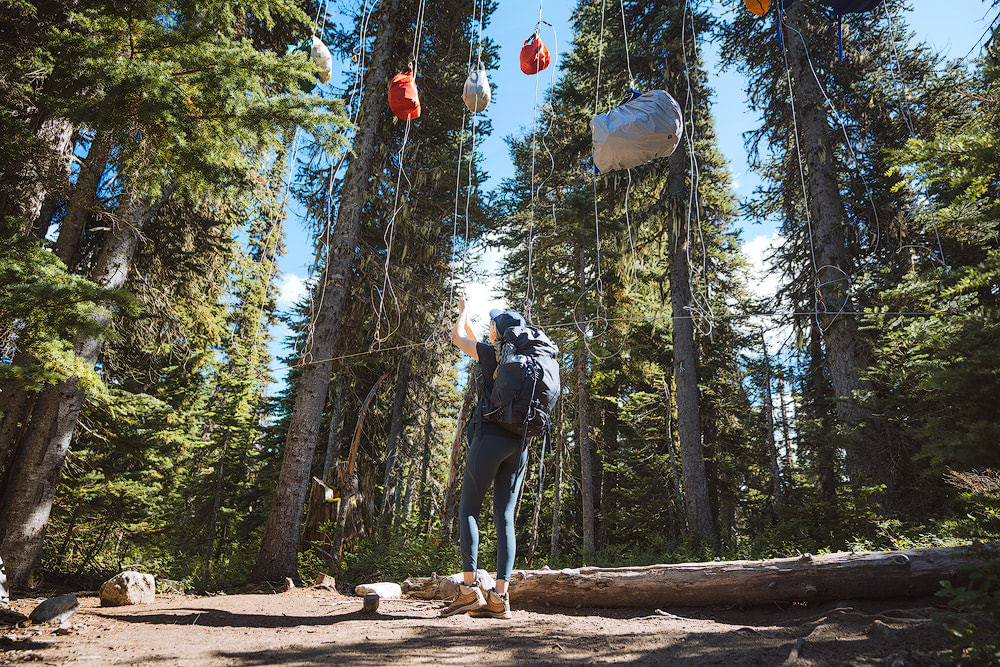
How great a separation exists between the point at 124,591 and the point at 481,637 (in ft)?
11.3

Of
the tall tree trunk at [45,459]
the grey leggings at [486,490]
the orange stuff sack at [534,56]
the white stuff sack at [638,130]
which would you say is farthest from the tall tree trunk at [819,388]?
the tall tree trunk at [45,459]

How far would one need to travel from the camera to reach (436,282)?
372 inches

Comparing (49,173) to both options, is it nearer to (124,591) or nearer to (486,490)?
(124,591)

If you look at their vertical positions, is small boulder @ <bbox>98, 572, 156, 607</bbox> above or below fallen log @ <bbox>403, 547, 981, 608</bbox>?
below

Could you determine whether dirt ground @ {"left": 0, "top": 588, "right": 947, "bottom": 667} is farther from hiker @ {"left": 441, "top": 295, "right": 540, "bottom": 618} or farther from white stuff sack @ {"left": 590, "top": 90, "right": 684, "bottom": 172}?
white stuff sack @ {"left": 590, "top": 90, "right": 684, "bottom": 172}

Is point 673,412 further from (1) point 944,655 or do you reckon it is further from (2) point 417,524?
(1) point 944,655

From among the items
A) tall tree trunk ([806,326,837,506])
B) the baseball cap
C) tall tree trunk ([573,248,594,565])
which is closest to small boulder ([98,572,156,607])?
the baseball cap

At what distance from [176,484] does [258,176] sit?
10219 mm

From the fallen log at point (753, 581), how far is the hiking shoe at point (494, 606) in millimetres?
829

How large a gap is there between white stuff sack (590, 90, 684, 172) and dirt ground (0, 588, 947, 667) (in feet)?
13.5

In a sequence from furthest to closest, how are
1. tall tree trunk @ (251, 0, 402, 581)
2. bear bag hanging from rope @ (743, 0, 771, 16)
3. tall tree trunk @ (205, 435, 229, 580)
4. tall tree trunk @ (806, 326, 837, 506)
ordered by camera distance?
tall tree trunk @ (205, 435, 229, 580), tall tree trunk @ (806, 326, 837, 506), tall tree trunk @ (251, 0, 402, 581), bear bag hanging from rope @ (743, 0, 771, 16)

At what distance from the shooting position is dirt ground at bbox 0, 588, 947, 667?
2488 mm

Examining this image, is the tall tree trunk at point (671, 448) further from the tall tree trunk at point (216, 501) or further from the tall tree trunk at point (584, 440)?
the tall tree trunk at point (216, 501)

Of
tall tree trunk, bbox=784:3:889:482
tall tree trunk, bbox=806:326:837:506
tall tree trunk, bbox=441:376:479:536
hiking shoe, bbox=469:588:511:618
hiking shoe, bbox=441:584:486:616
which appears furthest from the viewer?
tall tree trunk, bbox=806:326:837:506
